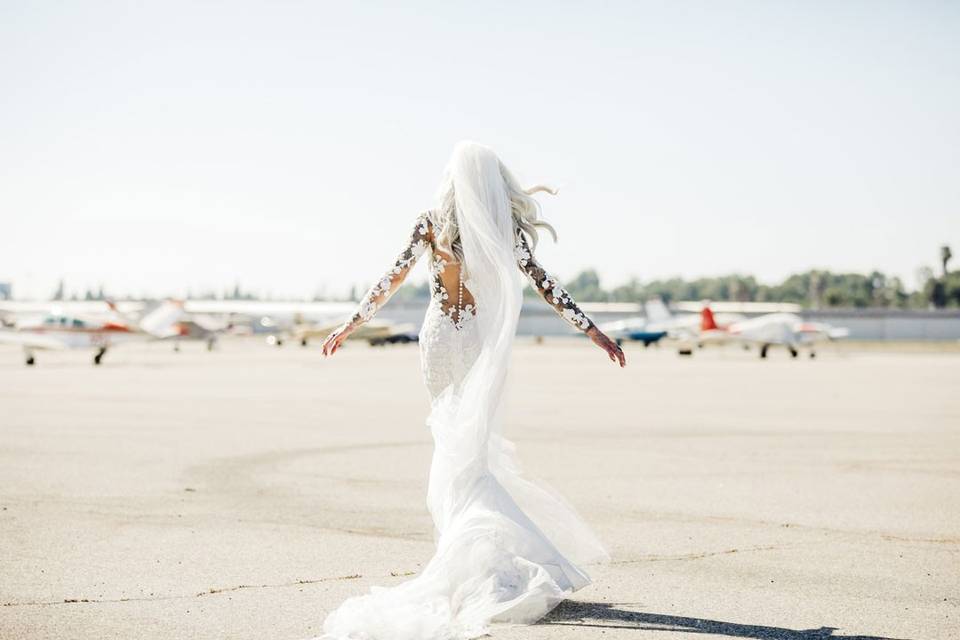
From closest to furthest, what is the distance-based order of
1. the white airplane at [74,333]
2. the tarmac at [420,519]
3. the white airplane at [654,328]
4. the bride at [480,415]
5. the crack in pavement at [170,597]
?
the bride at [480,415] → the tarmac at [420,519] → the crack in pavement at [170,597] → the white airplane at [74,333] → the white airplane at [654,328]

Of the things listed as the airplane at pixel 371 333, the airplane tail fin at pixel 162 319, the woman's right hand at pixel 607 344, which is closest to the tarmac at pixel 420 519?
the woman's right hand at pixel 607 344

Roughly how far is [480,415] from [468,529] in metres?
0.55

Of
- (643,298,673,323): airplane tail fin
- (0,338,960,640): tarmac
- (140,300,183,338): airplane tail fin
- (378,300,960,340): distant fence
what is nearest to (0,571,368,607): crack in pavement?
(0,338,960,640): tarmac

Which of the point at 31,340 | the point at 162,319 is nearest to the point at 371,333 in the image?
the point at 162,319

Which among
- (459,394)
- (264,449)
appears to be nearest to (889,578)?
(459,394)

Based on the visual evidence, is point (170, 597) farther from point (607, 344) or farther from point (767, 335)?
point (767, 335)

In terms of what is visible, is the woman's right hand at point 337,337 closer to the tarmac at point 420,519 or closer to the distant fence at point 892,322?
the tarmac at point 420,519

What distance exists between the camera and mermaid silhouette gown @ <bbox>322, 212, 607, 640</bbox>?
13.8ft

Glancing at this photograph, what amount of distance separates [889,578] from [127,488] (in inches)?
236

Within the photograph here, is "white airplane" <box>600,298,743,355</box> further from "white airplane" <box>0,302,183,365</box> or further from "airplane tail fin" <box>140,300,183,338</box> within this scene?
"white airplane" <box>0,302,183,365</box>

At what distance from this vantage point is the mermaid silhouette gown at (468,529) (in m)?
4.20

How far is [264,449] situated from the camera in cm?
1127

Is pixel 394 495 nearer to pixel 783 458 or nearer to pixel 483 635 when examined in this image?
pixel 483 635

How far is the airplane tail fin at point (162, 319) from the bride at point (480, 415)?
44483mm
